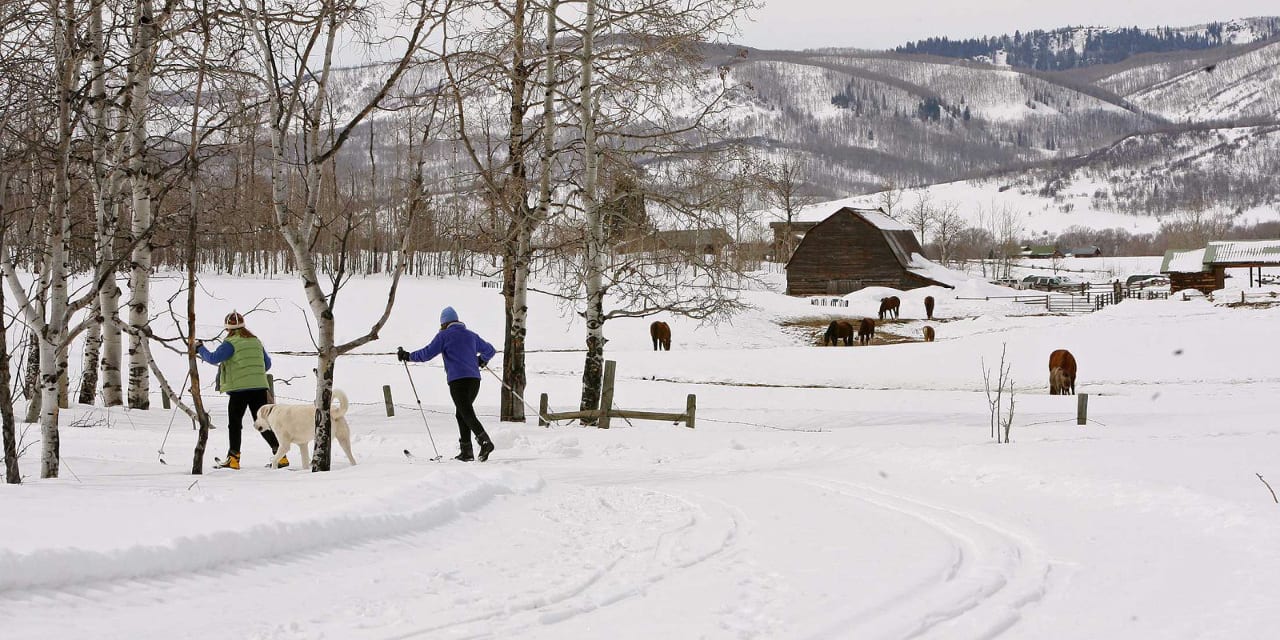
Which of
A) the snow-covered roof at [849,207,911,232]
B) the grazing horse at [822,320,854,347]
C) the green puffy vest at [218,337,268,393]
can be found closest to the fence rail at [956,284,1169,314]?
the snow-covered roof at [849,207,911,232]

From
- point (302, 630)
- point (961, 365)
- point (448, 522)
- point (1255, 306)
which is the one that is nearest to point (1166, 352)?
point (961, 365)

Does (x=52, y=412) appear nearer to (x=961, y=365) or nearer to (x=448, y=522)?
(x=448, y=522)

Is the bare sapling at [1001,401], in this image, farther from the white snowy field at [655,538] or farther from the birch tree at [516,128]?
the birch tree at [516,128]

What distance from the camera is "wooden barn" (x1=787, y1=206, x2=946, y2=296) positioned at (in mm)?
69500

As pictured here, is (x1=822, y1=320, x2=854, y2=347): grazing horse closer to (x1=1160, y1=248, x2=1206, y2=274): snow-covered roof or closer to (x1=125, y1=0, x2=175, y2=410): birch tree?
(x1=125, y1=0, x2=175, y2=410): birch tree

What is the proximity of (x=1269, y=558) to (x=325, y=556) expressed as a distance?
18.7 feet

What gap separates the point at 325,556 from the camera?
19.0ft

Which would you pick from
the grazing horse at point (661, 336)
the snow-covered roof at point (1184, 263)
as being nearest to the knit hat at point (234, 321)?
the grazing horse at point (661, 336)

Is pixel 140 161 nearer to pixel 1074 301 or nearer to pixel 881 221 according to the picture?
pixel 1074 301

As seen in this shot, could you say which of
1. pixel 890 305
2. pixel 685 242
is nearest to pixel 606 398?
pixel 685 242

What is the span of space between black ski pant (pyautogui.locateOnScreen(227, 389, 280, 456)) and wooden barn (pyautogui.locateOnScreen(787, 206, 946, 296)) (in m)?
61.2

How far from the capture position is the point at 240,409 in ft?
35.0

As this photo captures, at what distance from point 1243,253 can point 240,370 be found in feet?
252

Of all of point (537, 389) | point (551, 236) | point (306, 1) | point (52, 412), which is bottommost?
point (537, 389)
